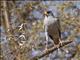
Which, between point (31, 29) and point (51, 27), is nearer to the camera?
point (51, 27)

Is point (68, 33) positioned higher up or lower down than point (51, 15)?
lower down

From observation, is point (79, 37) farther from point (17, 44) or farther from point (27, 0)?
point (17, 44)

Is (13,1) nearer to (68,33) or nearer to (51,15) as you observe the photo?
(68,33)

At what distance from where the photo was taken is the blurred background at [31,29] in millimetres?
4863

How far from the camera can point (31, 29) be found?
21.3ft

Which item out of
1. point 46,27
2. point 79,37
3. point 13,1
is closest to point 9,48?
point 46,27

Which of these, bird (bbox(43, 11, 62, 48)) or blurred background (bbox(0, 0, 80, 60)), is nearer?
blurred background (bbox(0, 0, 80, 60))

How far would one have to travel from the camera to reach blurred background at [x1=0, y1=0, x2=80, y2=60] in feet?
16.0

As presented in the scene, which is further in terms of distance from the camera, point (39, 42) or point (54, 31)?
point (39, 42)

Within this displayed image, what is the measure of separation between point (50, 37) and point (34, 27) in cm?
116

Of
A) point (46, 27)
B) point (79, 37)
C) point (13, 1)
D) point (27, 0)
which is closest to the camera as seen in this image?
point (46, 27)

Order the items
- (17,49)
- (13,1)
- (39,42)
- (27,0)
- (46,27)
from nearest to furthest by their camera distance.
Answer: (17,49), (46,27), (39,42), (27,0), (13,1)

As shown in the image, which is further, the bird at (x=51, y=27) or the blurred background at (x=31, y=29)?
the bird at (x=51, y=27)

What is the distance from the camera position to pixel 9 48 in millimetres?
4918
